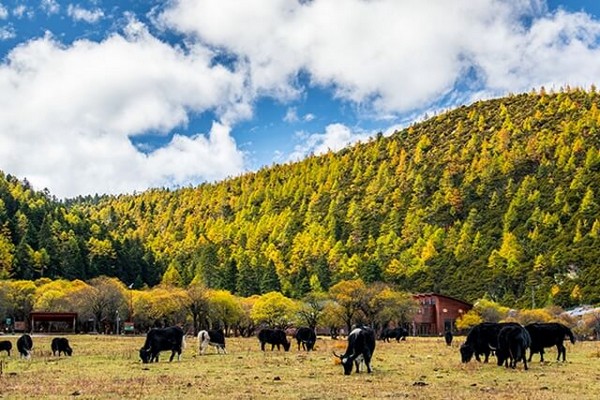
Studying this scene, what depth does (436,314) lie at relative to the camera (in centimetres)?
14000

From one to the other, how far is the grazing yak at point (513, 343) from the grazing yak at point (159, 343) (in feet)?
60.7

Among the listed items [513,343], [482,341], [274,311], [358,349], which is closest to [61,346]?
[358,349]

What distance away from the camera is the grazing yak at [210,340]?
4522 cm

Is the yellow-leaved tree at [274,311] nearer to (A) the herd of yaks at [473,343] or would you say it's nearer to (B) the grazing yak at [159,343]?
(A) the herd of yaks at [473,343]

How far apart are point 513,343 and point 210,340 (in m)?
24.3

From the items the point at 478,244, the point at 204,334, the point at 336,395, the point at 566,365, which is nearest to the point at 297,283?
the point at 478,244

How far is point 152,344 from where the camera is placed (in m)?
36.7

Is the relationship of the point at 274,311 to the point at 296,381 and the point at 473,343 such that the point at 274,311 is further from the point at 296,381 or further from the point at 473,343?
the point at 296,381

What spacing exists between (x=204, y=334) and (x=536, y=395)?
95.8ft

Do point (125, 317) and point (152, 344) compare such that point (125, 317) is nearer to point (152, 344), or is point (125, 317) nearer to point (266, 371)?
point (152, 344)

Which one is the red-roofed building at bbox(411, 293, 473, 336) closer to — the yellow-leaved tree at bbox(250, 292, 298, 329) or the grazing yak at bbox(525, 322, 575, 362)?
the yellow-leaved tree at bbox(250, 292, 298, 329)

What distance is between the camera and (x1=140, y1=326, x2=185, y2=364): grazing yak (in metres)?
36.5

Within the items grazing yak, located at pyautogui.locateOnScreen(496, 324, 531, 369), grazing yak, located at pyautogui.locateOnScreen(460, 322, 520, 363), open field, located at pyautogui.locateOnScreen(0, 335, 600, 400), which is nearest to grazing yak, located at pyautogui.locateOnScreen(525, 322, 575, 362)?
open field, located at pyautogui.locateOnScreen(0, 335, 600, 400)

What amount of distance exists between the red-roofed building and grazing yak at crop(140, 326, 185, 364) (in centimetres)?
10691
